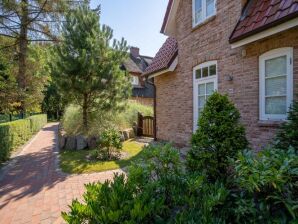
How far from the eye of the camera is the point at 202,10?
7.83 metres

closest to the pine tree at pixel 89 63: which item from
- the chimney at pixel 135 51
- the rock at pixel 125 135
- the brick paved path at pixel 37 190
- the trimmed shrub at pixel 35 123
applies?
the rock at pixel 125 135

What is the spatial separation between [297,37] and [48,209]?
6.29m

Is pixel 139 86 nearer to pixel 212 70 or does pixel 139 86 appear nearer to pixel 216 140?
pixel 212 70

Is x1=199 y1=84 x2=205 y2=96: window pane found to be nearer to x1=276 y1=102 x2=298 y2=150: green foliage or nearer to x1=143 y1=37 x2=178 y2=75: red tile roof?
A: x1=143 y1=37 x2=178 y2=75: red tile roof

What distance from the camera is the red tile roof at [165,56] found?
9.36 meters

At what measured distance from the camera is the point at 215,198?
2441mm

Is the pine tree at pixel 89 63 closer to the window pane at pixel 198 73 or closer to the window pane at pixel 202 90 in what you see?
the window pane at pixel 198 73

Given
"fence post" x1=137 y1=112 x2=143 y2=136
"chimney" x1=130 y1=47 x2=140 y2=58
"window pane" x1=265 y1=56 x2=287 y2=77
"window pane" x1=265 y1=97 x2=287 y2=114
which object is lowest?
"fence post" x1=137 y1=112 x2=143 y2=136

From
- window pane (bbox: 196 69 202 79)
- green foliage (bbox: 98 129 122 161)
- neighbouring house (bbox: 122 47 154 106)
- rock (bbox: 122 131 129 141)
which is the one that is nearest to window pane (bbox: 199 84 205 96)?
window pane (bbox: 196 69 202 79)

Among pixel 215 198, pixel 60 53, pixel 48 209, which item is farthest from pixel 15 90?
pixel 215 198

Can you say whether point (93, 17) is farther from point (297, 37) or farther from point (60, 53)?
point (297, 37)

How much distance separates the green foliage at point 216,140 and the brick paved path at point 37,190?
8.89ft

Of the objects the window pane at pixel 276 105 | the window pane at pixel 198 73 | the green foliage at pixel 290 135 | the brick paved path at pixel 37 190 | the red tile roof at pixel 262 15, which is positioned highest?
the red tile roof at pixel 262 15

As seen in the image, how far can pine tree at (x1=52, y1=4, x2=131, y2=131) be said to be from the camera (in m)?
10.1
